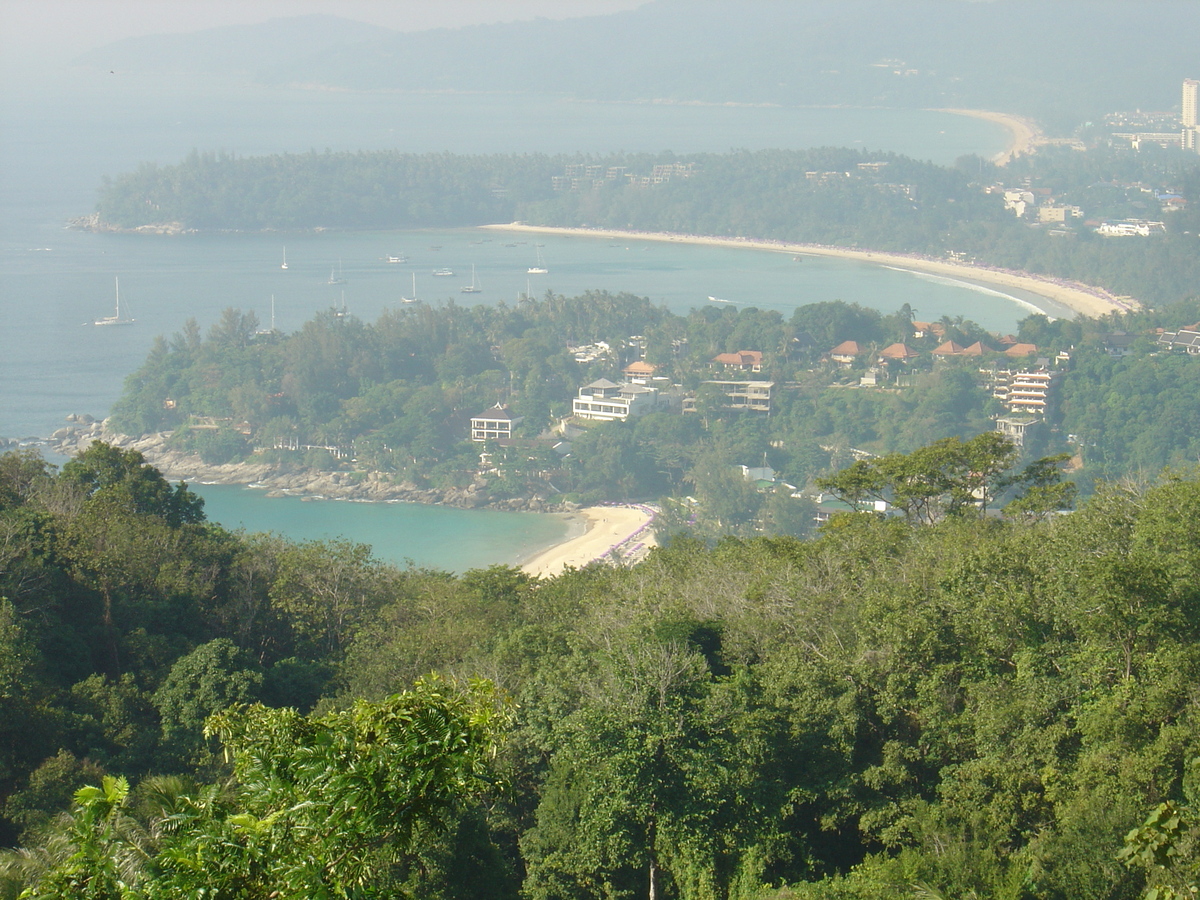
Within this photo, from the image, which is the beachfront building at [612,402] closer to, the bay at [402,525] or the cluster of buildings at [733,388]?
the cluster of buildings at [733,388]

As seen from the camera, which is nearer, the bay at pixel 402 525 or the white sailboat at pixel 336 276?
the bay at pixel 402 525

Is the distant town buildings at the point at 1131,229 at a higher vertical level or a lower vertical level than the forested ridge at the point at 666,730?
higher

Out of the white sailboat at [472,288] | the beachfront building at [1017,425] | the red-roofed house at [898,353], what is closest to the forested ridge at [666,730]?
the beachfront building at [1017,425]

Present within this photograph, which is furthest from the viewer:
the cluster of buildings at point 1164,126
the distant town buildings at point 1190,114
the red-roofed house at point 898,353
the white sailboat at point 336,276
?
the distant town buildings at point 1190,114

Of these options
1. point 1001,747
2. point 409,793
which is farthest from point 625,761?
point 409,793

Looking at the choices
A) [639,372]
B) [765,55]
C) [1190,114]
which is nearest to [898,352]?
[639,372]

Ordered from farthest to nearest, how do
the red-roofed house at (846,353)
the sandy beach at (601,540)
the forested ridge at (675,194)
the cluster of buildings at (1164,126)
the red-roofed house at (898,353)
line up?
the cluster of buildings at (1164,126) < the forested ridge at (675,194) < the red-roofed house at (846,353) < the red-roofed house at (898,353) < the sandy beach at (601,540)

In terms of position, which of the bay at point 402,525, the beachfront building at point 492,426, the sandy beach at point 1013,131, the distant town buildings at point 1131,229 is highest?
the sandy beach at point 1013,131

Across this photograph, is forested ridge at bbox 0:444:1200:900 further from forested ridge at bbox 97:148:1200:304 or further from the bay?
forested ridge at bbox 97:148:1200:304
